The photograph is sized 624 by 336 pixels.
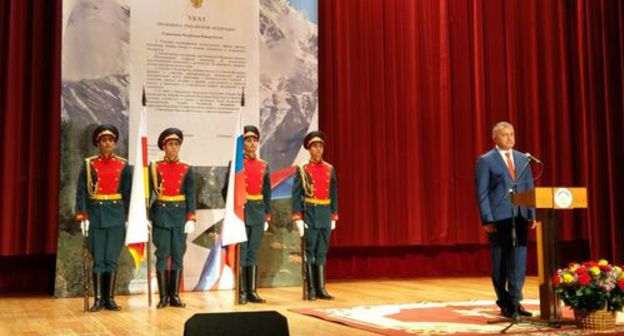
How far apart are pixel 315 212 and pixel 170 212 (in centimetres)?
128

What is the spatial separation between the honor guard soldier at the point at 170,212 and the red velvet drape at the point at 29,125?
4.44 feet

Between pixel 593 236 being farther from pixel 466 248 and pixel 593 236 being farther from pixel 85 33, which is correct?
pixel 85 33

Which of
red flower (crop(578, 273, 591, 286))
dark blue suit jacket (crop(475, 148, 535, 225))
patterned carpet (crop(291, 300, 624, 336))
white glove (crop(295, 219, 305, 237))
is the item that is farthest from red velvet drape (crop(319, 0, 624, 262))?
red flower (crop(578, 273, 591, 286))


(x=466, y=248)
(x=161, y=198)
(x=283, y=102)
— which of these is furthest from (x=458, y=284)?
(x=161, y=198)

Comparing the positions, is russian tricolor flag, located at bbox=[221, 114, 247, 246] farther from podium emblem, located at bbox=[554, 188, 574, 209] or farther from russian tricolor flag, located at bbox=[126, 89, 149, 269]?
podium emblem, located at bbox=[554, 188, 574, 209]

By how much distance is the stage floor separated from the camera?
4.73 metres

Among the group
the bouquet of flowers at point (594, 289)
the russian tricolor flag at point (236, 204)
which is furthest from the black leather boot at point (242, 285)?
the bouquet of flowers at point (594, 289)

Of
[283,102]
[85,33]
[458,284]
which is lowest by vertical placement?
[458,284]

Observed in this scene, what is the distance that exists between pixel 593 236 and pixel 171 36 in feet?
17.3

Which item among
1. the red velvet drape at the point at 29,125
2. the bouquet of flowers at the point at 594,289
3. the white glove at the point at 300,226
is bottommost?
the bouquet of flowers at the point at 594,289

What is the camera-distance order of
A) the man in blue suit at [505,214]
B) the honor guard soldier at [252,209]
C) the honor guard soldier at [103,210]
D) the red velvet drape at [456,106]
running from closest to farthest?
1. the man in blue suit at [505,214]
2. the honor guard soldier at [103,210]
3. the honor guard soldier at [252,209]
4. the red velvet drape at [456,106]

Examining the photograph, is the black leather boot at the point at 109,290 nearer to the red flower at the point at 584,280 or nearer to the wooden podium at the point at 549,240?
the wooden podium at the point at 549,240

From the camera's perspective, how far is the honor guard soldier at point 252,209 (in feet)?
21.2

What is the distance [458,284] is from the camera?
307 inches
